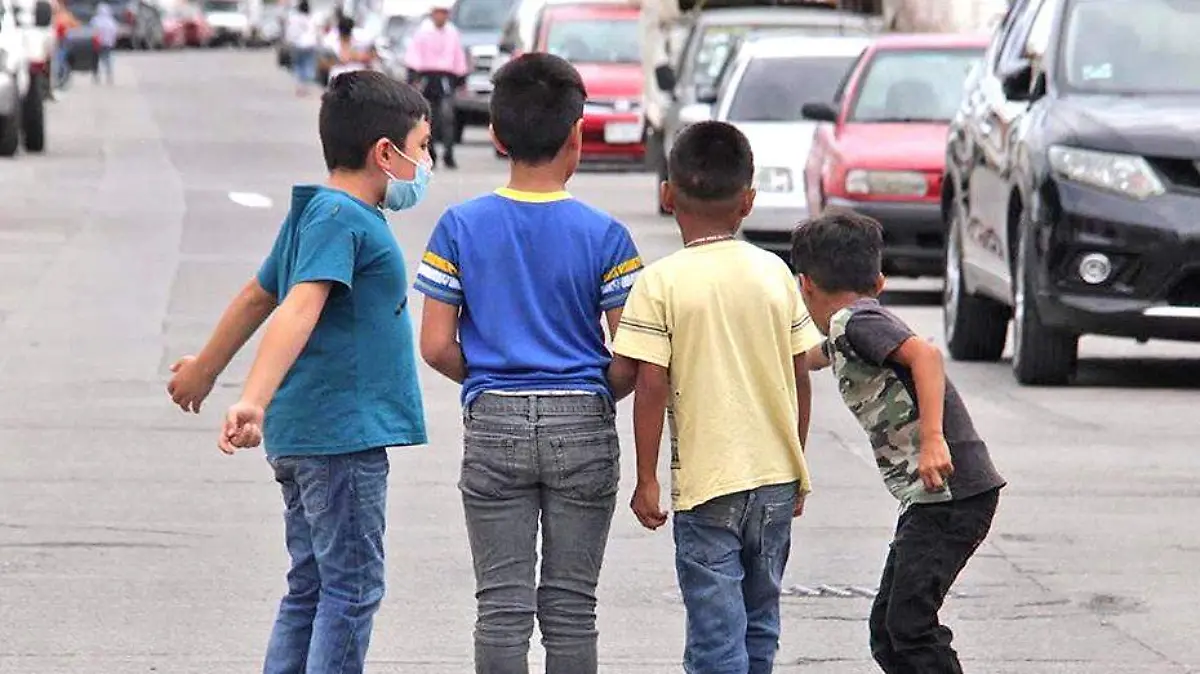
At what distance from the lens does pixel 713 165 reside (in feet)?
18.7

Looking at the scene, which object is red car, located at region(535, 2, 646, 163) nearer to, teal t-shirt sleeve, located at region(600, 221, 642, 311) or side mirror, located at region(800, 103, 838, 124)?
side mirror, located at region(800, 103, 838, 124)

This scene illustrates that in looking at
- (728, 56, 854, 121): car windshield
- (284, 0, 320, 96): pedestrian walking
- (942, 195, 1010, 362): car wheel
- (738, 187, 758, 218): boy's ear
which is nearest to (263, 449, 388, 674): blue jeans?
(738, 187, 758, 218): boy's ear

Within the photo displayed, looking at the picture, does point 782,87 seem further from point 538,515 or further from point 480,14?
point 480,14

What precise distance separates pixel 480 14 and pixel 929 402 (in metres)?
37.4

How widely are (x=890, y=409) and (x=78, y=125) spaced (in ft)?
115

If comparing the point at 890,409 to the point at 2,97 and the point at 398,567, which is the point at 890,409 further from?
the point at 2,97

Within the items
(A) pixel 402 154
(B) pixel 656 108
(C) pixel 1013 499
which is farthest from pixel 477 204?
(B) pixel 656 108

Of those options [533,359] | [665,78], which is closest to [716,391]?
[533,359]

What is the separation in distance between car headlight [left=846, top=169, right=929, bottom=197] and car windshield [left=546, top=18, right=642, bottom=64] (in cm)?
1465

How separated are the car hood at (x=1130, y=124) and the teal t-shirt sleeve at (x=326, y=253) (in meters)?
7.45

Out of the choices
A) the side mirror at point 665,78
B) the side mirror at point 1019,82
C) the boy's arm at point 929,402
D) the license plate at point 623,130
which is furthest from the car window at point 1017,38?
the license plate at point 623,130

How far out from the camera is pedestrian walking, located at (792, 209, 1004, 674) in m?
5.95

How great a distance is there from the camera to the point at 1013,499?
1012cm

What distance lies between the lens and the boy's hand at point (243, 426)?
5465 millimetres
